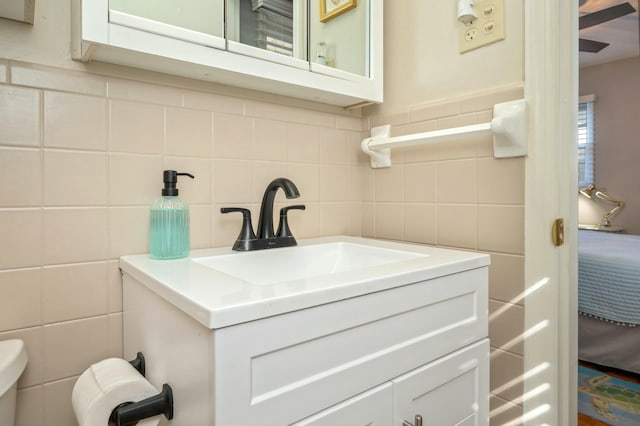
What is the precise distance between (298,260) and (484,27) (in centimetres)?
75

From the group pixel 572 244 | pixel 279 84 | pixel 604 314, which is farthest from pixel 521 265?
pixel 604 314

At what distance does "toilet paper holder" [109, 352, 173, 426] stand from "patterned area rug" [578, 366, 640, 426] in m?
1.73

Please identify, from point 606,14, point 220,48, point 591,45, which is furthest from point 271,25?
point 591,45

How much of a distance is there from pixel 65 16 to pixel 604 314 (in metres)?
2.38

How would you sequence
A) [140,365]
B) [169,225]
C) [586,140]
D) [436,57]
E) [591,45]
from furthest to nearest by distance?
1. [586,140]
2. [591,45]
3. [436,57]
4. [169,225]
5. [140,365]

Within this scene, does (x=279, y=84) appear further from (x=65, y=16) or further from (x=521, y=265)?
(x=521, y=265)

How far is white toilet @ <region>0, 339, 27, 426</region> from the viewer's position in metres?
0.59

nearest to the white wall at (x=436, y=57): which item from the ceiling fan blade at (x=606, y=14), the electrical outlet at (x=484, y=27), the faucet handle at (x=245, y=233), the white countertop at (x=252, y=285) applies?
the electrical outlet at (x=484, y=27)

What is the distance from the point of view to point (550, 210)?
0.85 metres

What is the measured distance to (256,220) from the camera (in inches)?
40.7

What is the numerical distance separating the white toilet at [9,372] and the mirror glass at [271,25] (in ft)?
2.43

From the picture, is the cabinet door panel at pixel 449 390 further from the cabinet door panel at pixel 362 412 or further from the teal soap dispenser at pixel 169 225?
the teal soap dispenser at pixel 169 225

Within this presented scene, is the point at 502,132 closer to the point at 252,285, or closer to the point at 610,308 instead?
the point at 252,285

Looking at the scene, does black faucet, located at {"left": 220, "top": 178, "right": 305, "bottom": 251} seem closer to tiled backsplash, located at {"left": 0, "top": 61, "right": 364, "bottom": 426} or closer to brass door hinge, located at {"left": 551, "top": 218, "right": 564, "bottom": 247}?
tiled backsplash, located at {"left": 0, "top": 61, "right": 364, "bottom": 426}
